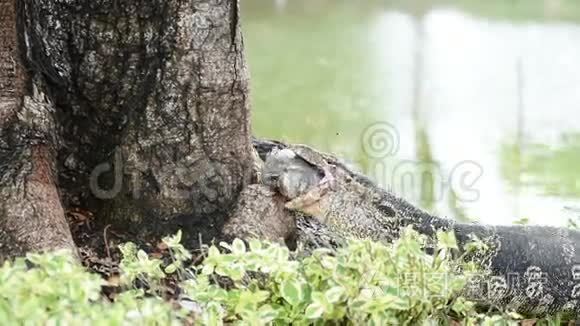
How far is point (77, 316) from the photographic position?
1560 millimetres

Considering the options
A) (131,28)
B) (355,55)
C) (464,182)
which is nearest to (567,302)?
(131,28)

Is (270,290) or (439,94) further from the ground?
(439,94)

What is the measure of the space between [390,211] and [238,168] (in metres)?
0.41

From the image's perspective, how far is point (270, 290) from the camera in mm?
1949

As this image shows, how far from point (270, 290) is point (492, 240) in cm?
72

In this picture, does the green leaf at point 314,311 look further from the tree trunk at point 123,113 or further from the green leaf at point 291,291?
the tree trunk at point 123,113

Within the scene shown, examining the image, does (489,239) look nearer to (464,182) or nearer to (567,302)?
(567,302)

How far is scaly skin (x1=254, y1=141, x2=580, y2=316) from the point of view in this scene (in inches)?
93.4

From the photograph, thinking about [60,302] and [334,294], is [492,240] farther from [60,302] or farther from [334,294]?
[60,302]

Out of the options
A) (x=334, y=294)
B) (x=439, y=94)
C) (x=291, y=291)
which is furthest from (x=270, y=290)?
(x=439, y=94)

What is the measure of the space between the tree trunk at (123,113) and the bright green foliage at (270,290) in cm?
34

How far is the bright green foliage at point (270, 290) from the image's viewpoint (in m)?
1.62

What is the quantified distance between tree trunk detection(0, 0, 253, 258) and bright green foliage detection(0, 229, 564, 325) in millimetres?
345

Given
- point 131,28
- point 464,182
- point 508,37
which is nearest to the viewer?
point 131,28
